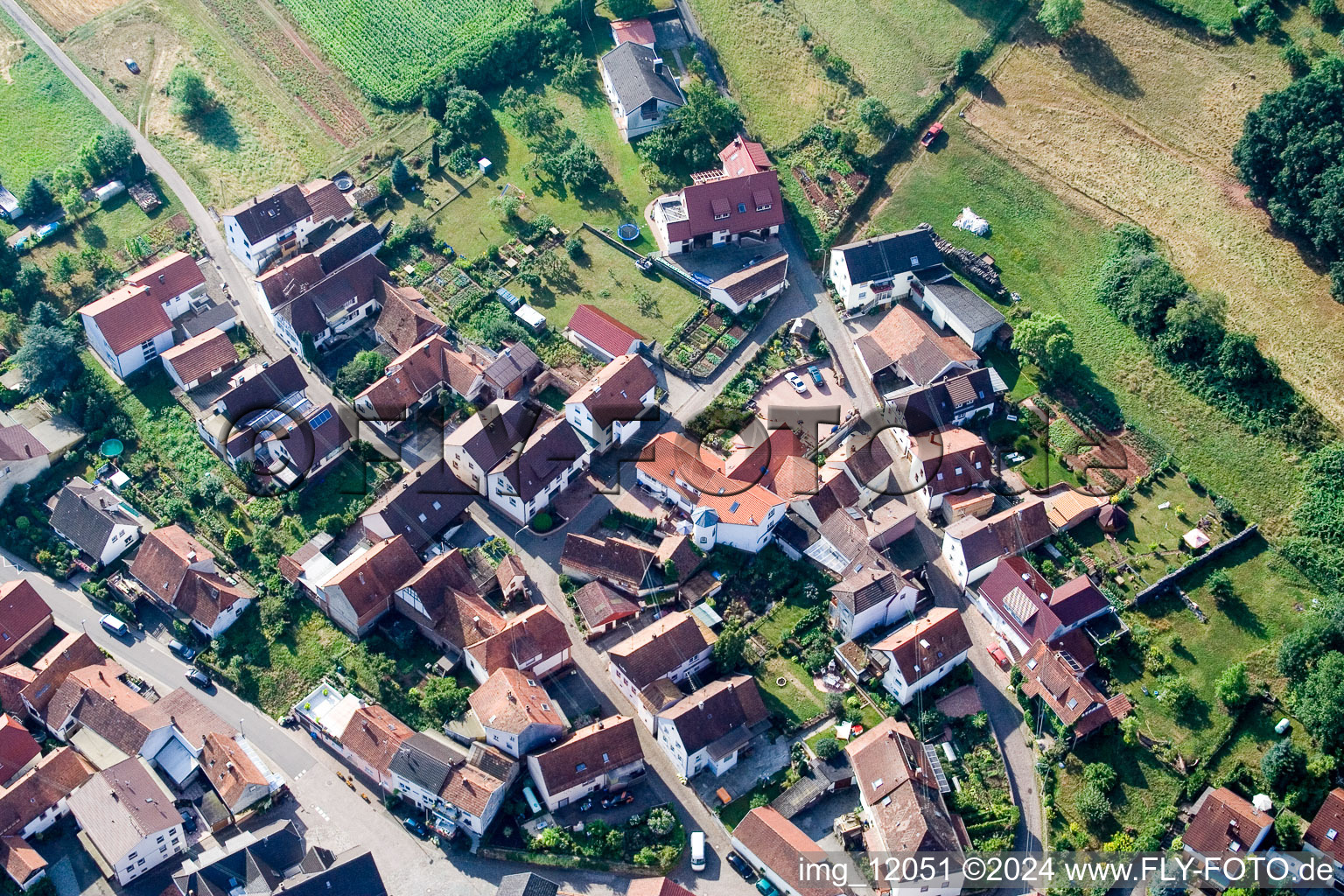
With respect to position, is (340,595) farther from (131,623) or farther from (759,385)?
(759,385)

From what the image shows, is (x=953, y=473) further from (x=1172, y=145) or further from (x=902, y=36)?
(x=902, y=36)

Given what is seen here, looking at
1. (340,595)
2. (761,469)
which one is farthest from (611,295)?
(340,595)

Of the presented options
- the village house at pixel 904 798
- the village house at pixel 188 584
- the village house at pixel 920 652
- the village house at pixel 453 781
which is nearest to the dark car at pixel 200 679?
the village house at pixel 188 584

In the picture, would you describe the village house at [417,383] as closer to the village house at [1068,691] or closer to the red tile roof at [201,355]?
the red tile roof at [201,355]

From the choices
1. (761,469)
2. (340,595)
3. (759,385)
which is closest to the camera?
(340,595)

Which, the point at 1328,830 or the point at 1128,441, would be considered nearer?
the point at 1328,830

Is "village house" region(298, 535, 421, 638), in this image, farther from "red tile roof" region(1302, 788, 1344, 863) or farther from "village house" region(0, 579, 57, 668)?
"red tile roof" region(1302, 788, 1344, 863)

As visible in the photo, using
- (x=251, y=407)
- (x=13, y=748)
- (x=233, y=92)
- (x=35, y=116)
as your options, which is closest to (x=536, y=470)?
(x=251, y=407)
